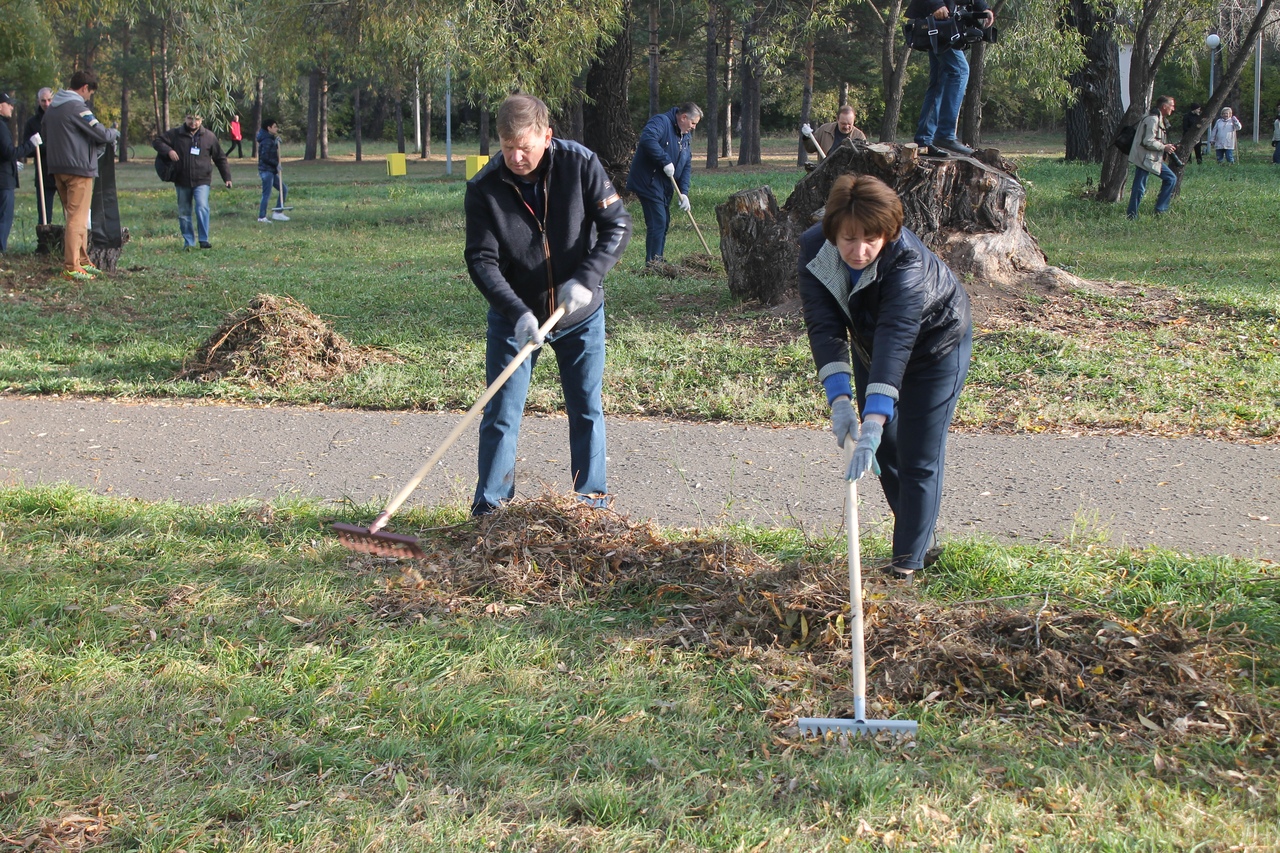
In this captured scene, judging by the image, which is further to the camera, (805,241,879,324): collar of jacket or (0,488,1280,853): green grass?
(805,241,879,324): collar of jacket

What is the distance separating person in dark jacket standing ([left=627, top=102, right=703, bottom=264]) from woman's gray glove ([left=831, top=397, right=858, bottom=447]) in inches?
333

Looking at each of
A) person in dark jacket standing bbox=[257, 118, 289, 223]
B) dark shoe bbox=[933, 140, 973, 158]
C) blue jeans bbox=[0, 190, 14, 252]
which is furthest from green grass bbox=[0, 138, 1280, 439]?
person in dark jacket standing bbox=[257, 118, 289, 223]

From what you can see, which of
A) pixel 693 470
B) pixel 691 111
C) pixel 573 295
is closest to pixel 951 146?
pixel 691 111

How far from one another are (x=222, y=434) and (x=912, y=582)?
4271 mm

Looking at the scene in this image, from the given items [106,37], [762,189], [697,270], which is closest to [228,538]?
[762,189]

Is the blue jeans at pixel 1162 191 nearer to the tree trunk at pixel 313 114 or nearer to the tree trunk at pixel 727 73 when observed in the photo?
the tree trunk at pixel 727 73

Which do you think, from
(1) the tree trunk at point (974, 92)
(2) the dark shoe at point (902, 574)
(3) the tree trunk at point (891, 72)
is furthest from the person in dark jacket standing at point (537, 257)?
(1) the tree trunk at point (974, 92)

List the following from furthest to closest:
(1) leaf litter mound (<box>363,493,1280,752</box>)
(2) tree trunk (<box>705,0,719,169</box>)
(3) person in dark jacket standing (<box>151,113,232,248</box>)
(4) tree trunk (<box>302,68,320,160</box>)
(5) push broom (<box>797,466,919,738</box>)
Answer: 1. (4) tree trunk (<box>302,68,320,160</box>)
2. (2) tree trunk (<box>705,0,719,169</box>)
3. (3) person in dark jacket standing (<box>151,113,232,248</box>)
4. (1) leaf litter mound (<box>363,493,1280,752</box>)
5. (5) push broom (<box>797,466,919,738</box>)

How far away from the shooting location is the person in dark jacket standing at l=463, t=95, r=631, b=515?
4.46 meters

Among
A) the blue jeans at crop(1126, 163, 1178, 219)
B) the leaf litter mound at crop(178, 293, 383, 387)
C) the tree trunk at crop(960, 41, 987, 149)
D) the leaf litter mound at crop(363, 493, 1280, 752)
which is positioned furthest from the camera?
the tree trunk at crop(960, 41, 987, 149)

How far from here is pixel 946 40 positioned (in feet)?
28.5

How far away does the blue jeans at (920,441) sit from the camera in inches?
160

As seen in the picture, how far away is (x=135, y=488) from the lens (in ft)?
18.7

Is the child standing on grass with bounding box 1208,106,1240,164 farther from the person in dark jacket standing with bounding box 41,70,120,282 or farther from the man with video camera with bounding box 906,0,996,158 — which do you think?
the person in dark jacket standing with bounding box 41,70,120,282
